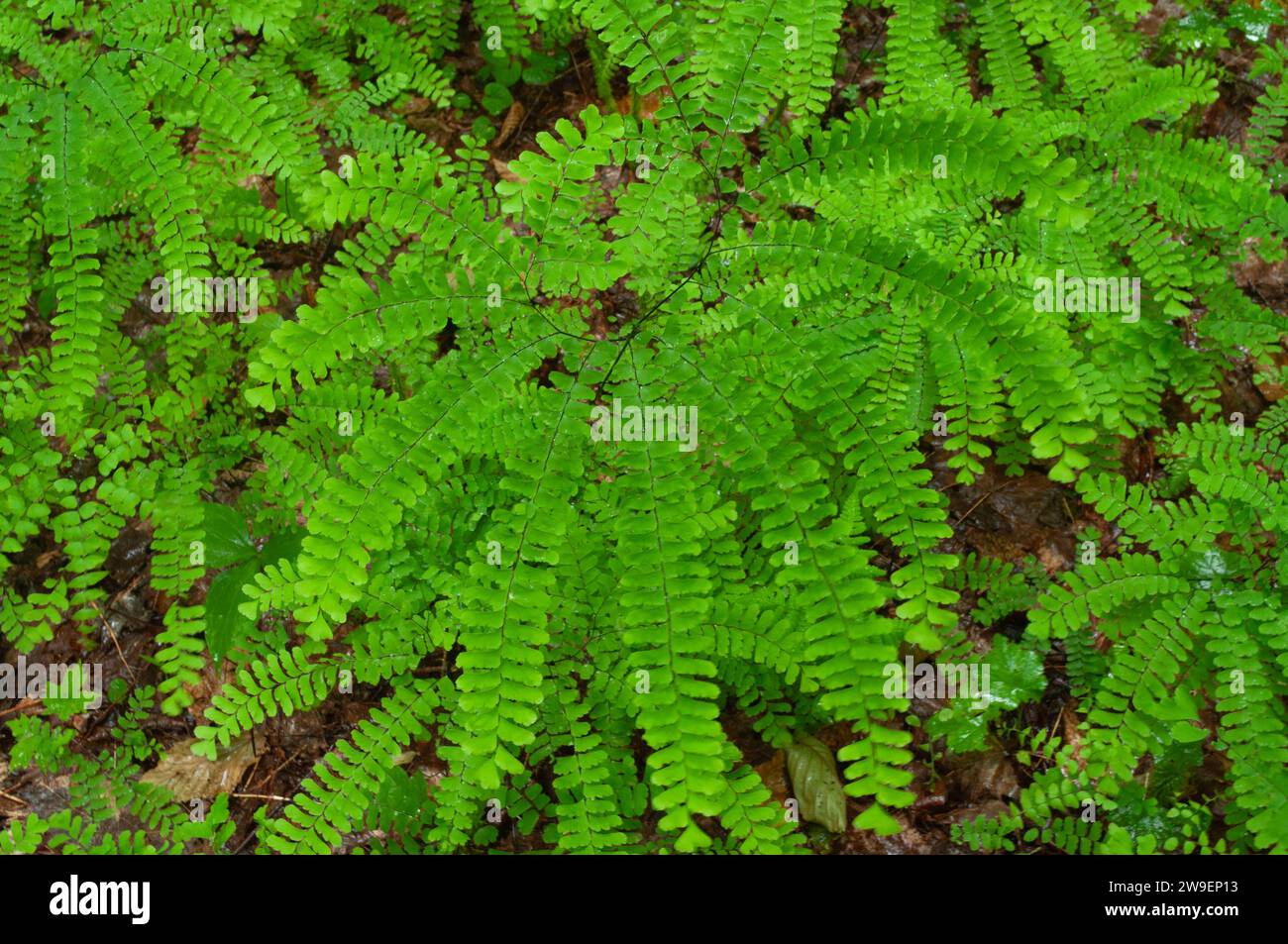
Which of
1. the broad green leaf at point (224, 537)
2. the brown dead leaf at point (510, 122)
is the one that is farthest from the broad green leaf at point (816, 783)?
the brown dead leaf at point (510, 122)

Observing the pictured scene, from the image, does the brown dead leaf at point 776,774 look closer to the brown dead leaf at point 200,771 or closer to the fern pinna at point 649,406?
the fern pinna at point 649,406

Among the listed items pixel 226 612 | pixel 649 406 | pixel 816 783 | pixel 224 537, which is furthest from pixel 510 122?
pixel 816 783

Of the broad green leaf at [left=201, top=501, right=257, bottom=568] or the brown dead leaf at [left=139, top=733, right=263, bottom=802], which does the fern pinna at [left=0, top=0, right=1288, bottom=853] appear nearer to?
the broad green leaf at [left=201, top=501, right=257, bottom=568]

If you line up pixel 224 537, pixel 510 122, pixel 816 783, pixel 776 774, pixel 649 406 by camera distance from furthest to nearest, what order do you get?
pixel 510 122, pixel 224 537, pixel 776 774, pixel 816 783, pixel 649 406

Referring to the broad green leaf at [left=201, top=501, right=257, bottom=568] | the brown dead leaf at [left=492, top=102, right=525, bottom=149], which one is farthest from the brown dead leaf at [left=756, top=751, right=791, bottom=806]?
the brown dead leaf at [left=492, top=102, right=525, bottom=149]

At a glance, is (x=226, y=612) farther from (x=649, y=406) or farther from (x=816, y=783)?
(x=816, y=783)

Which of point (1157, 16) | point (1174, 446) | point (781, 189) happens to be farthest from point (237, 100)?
point (1157, 16)

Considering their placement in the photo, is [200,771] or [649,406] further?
[200,771]

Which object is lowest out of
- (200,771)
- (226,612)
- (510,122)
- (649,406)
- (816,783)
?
(816,783)
